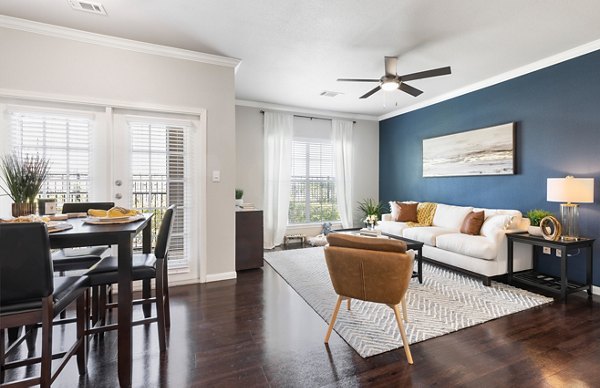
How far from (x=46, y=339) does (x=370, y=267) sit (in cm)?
183

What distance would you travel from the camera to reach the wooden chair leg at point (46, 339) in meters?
1.32

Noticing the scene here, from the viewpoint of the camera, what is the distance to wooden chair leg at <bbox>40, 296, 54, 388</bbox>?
4.32 feet

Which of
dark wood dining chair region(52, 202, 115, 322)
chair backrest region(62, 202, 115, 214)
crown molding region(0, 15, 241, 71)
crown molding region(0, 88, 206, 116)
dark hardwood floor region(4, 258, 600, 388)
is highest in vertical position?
crown molding region(0, 15, 241, 71)

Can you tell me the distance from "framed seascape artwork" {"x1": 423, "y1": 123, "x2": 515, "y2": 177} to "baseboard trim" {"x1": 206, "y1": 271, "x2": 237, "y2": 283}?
4046 millimetres

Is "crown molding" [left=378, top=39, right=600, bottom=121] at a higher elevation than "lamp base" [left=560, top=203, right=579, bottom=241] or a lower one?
higher

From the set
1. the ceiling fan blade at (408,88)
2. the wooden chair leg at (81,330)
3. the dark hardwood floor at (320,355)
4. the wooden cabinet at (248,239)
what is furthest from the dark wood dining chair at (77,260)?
the ceiling fan blade at (408,88)

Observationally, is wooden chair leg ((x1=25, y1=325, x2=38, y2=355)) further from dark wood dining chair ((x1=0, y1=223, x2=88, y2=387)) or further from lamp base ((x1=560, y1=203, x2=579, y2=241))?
lamp base ((x1=560, y1=203, x2=579, y2=241))

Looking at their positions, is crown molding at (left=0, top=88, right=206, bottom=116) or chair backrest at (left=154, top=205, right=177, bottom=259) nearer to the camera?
chair backrest at (left=154, top=205, right=177, bottom=259)

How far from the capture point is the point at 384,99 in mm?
5438

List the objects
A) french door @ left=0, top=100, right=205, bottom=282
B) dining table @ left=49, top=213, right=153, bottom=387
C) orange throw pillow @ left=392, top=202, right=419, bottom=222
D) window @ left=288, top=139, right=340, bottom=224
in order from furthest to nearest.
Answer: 1. window @ left=288, top=139, right=340, bottom=224
2. orange throw pillow @ left=392, top=202, right=419, bottom=222
3. french door @ left=0, top=100, right=205, bottom=282
4. dining table @ left=49, top=213, right=153, bottom=387

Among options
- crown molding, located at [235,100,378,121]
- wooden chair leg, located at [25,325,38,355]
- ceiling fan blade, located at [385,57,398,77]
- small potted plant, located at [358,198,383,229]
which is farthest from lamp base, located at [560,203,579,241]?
wooden chair leg, located at [25,325,38,355]

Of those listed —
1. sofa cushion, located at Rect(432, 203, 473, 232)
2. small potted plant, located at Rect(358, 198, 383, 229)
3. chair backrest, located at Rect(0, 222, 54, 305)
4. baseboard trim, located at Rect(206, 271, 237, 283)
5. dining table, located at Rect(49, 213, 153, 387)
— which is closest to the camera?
chair backrest, located at Rect(0, 222, 54, 305)

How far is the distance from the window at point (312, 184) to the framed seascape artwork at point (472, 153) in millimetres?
2028

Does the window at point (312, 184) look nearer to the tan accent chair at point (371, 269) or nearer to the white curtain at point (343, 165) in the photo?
the white curtain at point (343, 165)
